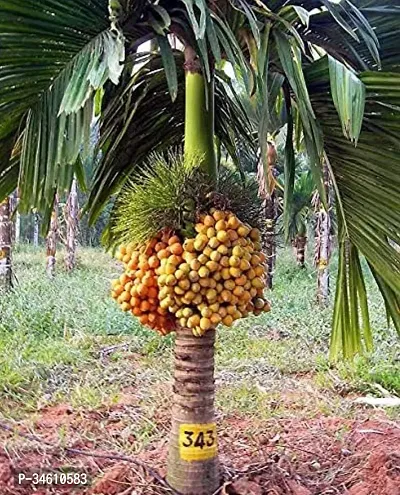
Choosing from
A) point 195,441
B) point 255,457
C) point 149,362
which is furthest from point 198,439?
point 149,362

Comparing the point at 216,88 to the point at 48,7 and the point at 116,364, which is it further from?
the point at 116,364

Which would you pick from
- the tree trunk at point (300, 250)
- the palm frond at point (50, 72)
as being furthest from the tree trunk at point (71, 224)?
the palm frond at point (50, 72)

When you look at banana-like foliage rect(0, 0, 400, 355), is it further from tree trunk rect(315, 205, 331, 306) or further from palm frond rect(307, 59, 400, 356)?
tree trunk rect(315, 205, 331, 306)

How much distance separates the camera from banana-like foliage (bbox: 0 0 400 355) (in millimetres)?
1305

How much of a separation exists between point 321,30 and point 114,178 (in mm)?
844

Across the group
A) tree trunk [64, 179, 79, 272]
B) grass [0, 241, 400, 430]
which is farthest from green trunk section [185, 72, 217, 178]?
tree trunk [64, 179, 79, 272]

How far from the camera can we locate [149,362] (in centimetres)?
434

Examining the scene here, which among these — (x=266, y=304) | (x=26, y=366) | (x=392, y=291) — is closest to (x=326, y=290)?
(x=26, y=366)

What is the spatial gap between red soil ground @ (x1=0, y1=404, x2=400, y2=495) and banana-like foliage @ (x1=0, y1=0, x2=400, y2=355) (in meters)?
0.59

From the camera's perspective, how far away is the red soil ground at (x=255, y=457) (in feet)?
6.62

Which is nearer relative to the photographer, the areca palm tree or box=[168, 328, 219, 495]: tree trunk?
the areca palm tree

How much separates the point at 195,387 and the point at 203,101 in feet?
2.81

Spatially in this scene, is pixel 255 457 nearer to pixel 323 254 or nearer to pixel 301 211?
pixel 323 254

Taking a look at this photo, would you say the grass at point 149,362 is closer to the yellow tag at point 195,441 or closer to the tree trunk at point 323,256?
the tree trunk at point 323,256
